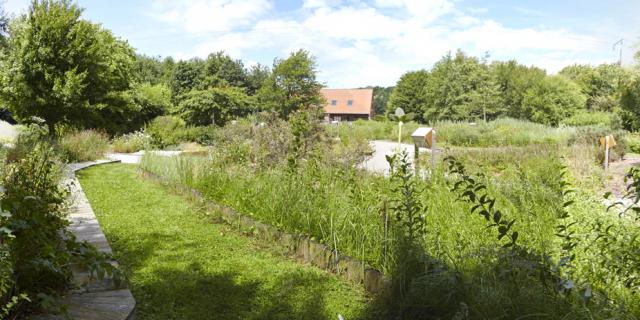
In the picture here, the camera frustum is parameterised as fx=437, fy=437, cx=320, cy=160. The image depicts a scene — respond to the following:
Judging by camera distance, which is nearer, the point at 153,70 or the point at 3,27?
the point at 3,27

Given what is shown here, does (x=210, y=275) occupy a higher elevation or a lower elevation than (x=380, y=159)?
lower

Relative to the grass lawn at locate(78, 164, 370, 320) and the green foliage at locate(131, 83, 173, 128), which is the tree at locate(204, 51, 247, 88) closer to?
the green foliage at locate(131, 83, 173, 128)

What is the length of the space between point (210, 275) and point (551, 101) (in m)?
28.9

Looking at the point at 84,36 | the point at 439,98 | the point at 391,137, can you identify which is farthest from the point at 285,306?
the point at 439,98

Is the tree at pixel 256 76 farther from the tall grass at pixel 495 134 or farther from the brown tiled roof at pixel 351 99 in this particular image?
the tall grass at pixel 495 134

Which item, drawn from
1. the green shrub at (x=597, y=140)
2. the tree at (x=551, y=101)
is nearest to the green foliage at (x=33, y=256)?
the green shrub at (x=597, y=140)

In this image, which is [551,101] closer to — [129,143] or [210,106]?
[210,106]

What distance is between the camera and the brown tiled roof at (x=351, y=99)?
163 feet

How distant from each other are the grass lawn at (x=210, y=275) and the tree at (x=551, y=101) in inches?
1080

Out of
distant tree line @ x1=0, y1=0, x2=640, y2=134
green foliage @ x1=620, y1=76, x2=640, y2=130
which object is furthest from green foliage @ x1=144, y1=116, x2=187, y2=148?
green foliage @ x1=620, y1=76, x2=640, y2=130

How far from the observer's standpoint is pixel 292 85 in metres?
26.8

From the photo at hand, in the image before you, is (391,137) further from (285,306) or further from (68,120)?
(285,306)

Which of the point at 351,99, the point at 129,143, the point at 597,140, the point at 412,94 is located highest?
the point at 351,99

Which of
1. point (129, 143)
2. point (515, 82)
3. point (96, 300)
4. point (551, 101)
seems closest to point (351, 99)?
point (515, 82)
